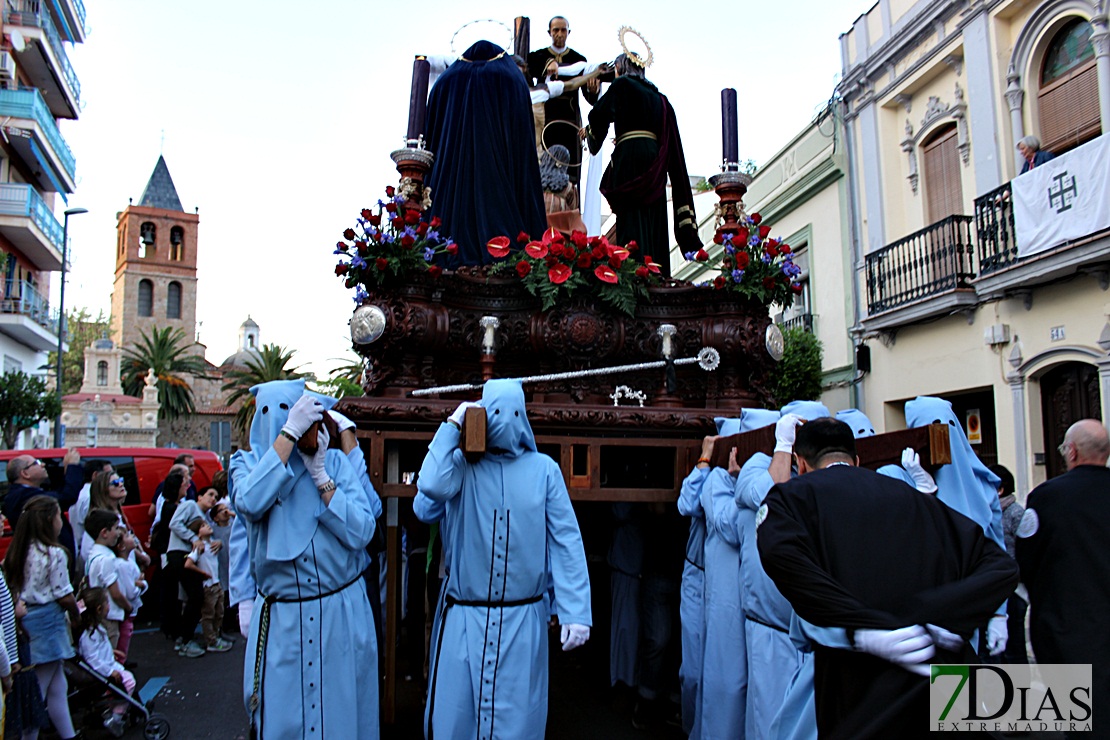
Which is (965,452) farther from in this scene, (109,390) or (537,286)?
(109,390)

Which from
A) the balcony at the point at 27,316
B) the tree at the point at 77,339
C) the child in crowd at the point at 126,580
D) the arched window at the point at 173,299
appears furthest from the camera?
the arched window at the point at 173,299

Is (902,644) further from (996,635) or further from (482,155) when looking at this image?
(482,155)

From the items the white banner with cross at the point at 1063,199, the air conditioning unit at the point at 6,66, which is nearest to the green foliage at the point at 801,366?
the white banner with cross at the point at 1063,199

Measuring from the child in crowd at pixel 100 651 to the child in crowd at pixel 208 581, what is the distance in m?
2.12

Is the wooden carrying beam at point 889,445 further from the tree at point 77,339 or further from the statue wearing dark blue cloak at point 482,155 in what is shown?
the tree at point 77,339

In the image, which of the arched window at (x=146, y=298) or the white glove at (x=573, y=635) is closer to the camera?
the white glove at (x=573, y=635)

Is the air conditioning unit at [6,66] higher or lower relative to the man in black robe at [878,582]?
higher

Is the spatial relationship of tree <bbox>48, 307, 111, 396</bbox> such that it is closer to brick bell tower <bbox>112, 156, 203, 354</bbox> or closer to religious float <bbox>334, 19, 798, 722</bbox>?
brick bell tower <bbox>112, 156, 203, 354</bbox>

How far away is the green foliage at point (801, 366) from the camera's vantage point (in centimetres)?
1551

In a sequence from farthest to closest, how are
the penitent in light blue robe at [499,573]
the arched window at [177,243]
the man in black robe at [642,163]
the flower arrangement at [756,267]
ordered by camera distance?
the arched window at [177,243], the man in black robe at [642,163], the flower arrangement at [756,267], the penitent in light blue robe at [499,573]

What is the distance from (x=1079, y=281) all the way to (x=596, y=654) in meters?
7.86

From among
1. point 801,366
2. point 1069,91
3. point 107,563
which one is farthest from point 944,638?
point 801,366

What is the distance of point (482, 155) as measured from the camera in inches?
232

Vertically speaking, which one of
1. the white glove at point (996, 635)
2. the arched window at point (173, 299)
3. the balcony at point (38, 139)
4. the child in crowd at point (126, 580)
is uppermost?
the arched window at point (173, 299)
